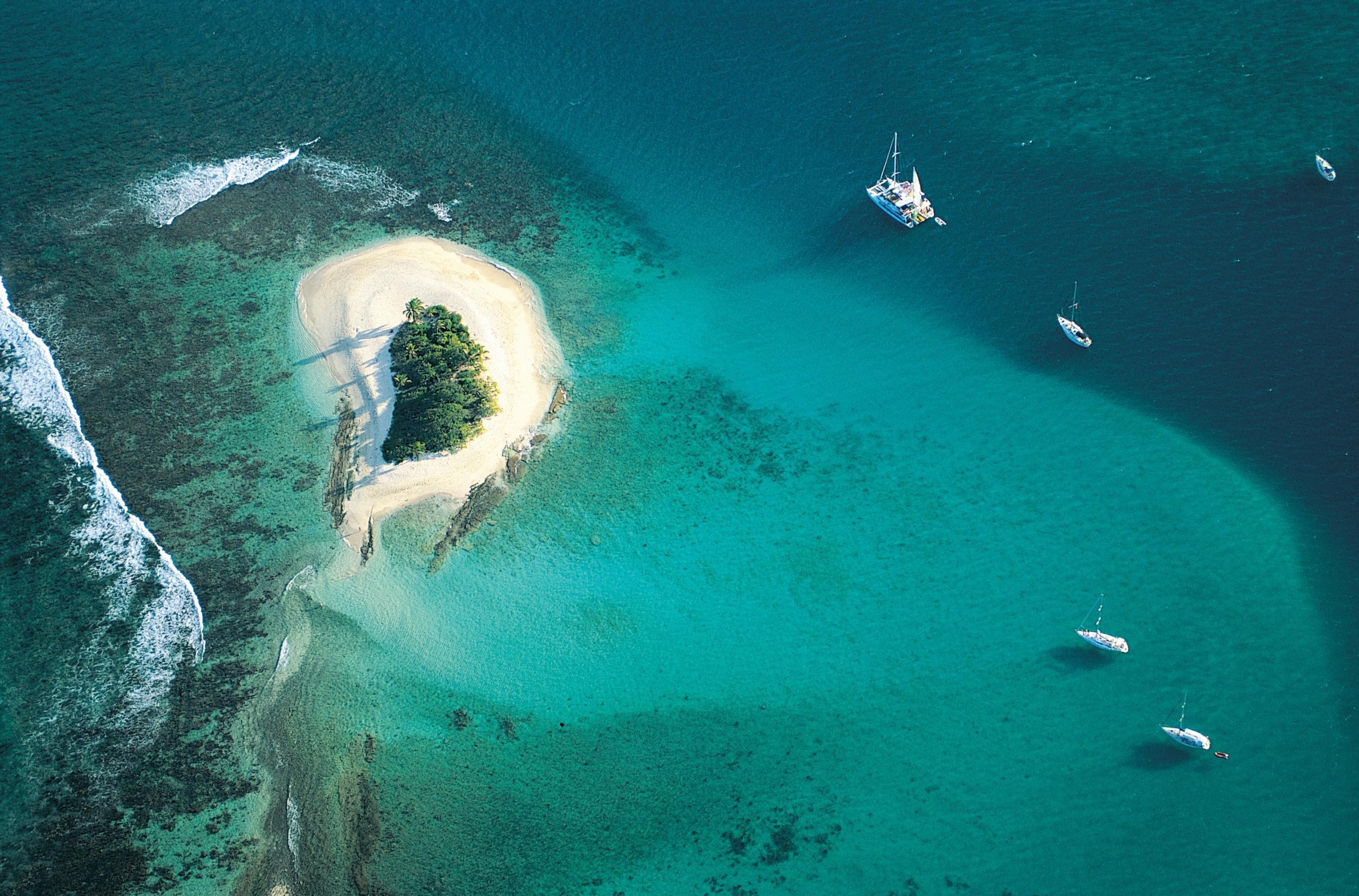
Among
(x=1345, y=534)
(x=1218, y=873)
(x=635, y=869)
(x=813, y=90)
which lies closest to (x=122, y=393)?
(x=635, y=869)

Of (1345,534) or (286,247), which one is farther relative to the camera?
(286,247)

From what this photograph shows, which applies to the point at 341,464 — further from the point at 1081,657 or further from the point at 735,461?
the point at 1081,657

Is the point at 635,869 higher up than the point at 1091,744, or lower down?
lower down

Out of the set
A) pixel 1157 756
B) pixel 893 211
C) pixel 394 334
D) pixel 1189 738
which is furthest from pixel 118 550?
pixel 1189 738

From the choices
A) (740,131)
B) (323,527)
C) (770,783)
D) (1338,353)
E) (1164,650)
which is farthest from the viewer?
(740,131)

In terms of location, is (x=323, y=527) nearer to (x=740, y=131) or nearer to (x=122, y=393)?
(x=122, y=393)

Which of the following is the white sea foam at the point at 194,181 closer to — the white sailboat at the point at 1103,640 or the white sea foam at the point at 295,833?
the white sea foam at the point at 295,833
